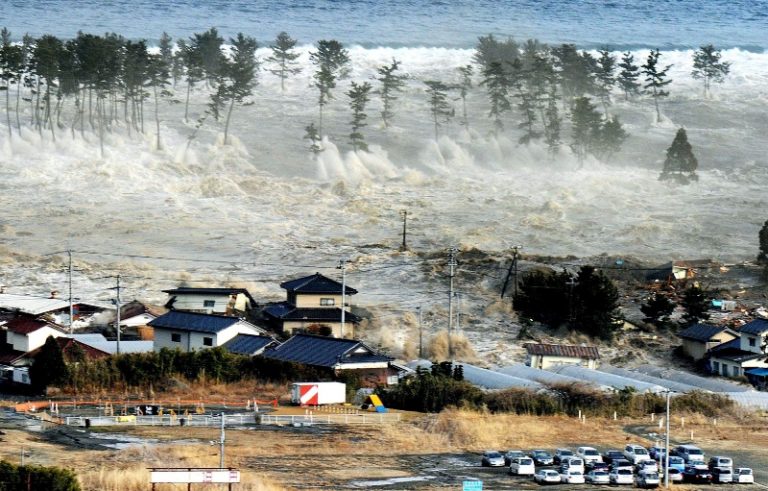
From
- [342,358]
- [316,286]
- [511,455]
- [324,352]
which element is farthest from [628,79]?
[511,455]

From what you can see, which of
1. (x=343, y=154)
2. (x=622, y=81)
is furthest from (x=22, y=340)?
(x=622, y=81)

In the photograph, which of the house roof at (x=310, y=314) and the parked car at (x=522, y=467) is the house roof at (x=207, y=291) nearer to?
the house roof at (x=310, y=314)

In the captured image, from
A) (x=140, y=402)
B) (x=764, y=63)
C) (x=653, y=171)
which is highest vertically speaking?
(x=764, y=63)

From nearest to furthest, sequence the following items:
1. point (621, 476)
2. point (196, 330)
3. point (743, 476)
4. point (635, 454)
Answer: point (621, 476) < point (743, 476) < point (635, 454) < point (196, 330)

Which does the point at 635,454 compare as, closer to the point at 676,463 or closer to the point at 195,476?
the point at 676,463

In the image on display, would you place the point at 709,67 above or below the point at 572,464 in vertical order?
above

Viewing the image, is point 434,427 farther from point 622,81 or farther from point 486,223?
point 622,81

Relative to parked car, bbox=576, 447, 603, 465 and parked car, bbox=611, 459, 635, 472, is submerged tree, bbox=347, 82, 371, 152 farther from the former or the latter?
parked car, bbox=611, 459, 635, 472
